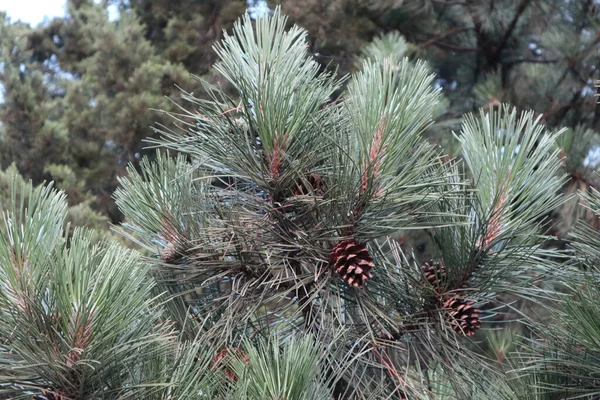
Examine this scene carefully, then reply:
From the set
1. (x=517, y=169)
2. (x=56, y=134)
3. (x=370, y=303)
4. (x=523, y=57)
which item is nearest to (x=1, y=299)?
(x=370, y=303)

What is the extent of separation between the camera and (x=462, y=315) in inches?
38.4

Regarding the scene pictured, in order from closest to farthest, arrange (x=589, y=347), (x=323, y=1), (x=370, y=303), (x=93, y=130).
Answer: (x=589, y=347) → (x=370, y=303) → (x=323, y=1) → (x=93, y=130)

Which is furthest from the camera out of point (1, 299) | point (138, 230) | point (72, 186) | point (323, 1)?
point (72, 186)

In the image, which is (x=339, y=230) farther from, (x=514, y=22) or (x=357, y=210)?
(x=514, y=22)

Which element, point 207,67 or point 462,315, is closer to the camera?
point 462,315

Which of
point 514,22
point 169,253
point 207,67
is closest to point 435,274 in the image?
point 169,253

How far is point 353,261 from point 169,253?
30cm

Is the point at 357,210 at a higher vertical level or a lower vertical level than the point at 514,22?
lower

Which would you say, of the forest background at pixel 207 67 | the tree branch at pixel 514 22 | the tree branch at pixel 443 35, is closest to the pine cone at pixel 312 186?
the forest background at pixel 207 67

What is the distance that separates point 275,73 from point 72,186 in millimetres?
5888

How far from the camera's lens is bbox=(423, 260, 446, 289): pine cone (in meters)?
0.99

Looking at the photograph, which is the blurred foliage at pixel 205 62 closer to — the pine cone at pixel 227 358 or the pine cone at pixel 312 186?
the pine cone at pixel 312 186

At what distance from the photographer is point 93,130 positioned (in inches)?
281

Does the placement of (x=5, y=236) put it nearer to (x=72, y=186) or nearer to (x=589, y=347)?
(x=589, y=347)
